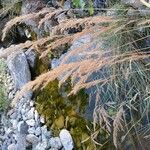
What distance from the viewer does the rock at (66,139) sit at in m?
2.14

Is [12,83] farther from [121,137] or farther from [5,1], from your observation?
[121,137]

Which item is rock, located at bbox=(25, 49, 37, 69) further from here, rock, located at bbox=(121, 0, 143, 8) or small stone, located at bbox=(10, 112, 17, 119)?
rock, located at bbox=(121, 0, 143, 8)

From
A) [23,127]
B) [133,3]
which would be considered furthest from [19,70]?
[133,3]

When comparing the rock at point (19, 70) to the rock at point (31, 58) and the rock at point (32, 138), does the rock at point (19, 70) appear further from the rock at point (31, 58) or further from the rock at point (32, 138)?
the rock at point (32, 138)

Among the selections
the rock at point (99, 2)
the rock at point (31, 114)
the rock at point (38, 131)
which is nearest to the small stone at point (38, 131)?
the rock at point (38, 131)

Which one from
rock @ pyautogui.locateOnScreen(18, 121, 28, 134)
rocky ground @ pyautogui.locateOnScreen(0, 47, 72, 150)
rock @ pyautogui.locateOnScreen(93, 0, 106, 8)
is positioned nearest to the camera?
rocky ground @ pyautogui.locateOnScreen(0, 47, 72, 150)

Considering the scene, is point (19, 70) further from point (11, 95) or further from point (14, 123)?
point (14, 123)

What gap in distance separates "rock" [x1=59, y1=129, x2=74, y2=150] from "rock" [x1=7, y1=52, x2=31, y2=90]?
1.70 feet

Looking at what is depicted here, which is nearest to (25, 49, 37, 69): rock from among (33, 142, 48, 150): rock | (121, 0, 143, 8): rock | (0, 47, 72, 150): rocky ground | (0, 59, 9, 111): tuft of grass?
(0, 47, 72, 150): rocky ground

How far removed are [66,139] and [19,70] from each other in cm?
68

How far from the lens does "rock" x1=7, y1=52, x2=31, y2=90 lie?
2.56m

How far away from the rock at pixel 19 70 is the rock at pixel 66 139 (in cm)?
52

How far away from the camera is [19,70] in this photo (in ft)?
8.53

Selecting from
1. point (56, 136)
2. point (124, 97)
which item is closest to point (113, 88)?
point (124, 97)
